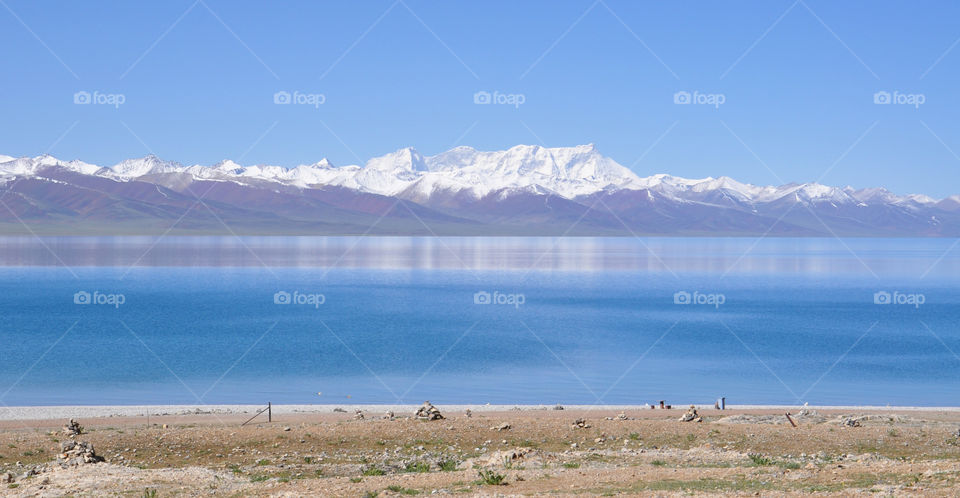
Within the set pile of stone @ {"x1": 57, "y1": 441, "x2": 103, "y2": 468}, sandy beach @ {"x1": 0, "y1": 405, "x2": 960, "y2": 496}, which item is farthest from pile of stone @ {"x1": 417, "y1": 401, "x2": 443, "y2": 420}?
pile of stone @ {"x1": 57, "y1": 441, "x2": 103, "y2": 468}

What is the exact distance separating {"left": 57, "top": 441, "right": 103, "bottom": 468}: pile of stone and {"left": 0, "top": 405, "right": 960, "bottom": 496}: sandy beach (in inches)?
8.1

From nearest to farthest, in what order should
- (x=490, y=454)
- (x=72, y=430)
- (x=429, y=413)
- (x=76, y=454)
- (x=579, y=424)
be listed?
(x=76, y=454)
(x=490, y=454)
(x=72, y=430)
(x=579, y=424)
(x=429, y=413)

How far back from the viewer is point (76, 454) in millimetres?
22531

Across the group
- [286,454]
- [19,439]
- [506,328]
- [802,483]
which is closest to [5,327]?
[506,328]

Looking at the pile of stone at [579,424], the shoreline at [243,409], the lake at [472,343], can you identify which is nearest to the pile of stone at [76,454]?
the shoreline at [243,409]

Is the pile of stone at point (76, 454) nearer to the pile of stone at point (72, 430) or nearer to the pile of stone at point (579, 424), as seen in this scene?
the pile of stone at point (72, 430)

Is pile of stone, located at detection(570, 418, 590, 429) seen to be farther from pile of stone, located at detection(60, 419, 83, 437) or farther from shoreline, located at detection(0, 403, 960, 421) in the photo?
pile of stone, located at detection(60, 419, 83, 437)

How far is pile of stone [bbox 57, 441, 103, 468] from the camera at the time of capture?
2161 cm

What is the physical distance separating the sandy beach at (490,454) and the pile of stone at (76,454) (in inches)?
8.1

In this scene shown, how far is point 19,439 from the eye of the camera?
25453mm

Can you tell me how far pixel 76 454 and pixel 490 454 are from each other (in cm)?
1014

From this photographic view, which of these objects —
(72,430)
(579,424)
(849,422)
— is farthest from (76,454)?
(849,422)

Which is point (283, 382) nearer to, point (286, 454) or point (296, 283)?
point (286, 454)

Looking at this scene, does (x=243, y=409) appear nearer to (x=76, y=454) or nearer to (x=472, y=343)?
(x=76, y=454)
